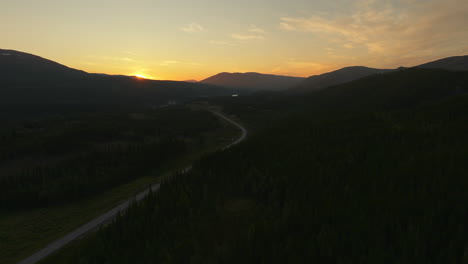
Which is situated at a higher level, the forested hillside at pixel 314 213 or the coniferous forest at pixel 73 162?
the forested hillside at pixel 314 213

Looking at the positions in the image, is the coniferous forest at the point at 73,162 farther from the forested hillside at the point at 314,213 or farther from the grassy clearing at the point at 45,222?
the forested hillside at the point at 314,213

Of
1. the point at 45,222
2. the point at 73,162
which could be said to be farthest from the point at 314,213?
the point at 73,162

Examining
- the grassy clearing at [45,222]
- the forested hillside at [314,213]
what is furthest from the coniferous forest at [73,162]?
the forested hillside at [314,213]

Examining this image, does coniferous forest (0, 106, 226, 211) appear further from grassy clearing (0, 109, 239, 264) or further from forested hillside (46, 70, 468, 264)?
forested hillside (46, 70, 468, 264)

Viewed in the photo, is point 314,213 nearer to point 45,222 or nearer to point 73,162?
point 45,222

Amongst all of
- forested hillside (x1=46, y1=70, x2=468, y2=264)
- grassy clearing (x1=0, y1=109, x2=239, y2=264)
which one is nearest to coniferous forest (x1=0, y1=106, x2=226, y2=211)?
grassy clearing (x1=0, y1=109, x2=239, y2=264)

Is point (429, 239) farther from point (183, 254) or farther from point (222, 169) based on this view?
point (222, 169)

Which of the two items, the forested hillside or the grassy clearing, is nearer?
the forested hillside

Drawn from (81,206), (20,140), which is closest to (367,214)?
(81,206)
